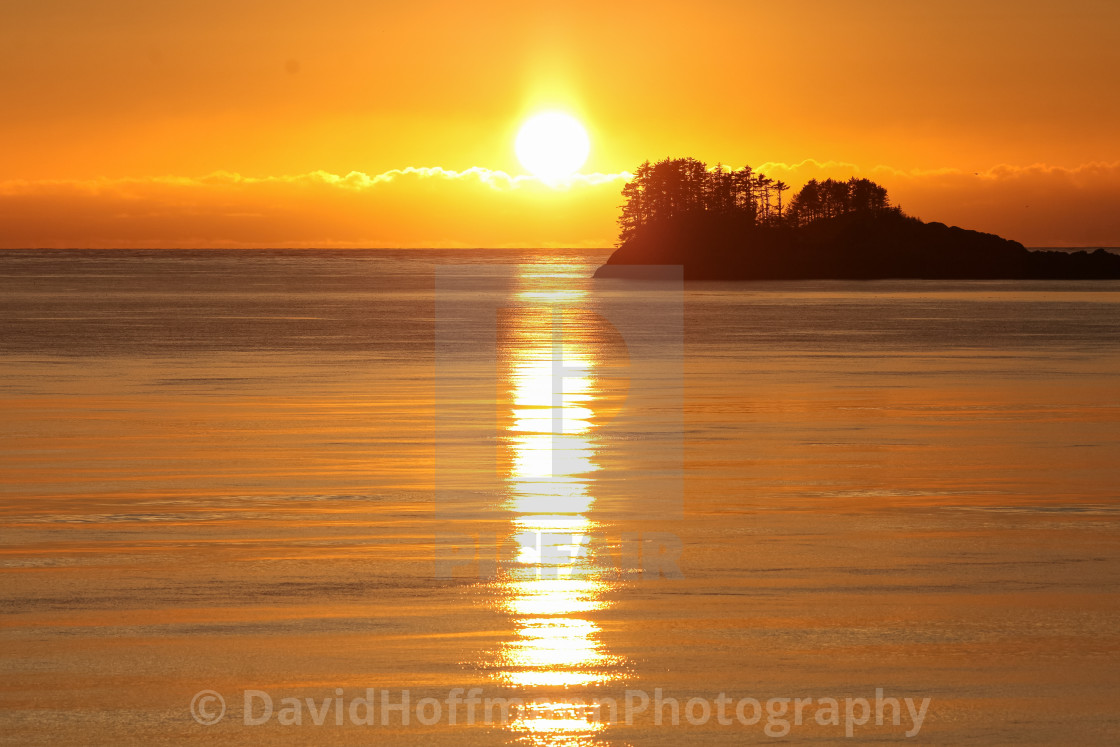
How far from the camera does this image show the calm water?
27.9ft

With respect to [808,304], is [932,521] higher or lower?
lower

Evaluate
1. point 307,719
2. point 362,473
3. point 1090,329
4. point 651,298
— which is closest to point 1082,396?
point 362,473

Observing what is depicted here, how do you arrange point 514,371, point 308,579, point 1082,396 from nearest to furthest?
point 308,579
point 1082,396
point 514,371

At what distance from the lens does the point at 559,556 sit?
12.5m

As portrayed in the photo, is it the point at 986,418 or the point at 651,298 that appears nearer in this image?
the point at 986,418

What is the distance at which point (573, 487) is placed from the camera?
54.0 ft

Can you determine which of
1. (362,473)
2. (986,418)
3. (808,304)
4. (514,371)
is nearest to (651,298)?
(808,304)

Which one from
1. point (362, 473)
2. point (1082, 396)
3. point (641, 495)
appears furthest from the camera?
point (1082, 396)

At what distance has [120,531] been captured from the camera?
1352cm

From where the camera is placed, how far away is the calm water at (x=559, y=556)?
27.9ft

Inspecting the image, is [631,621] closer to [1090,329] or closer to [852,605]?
[852,605]

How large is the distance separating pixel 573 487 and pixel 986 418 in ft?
33.5

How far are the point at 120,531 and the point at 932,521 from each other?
27.3 ft

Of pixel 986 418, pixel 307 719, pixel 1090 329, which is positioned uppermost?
pixel 1090 329
